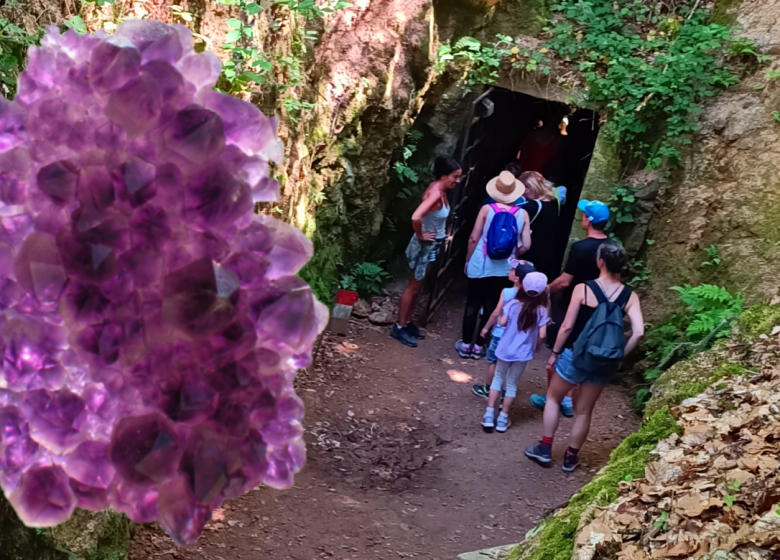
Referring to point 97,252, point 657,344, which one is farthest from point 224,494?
point 657,344

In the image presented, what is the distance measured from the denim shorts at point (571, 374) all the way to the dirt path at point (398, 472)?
91 cm

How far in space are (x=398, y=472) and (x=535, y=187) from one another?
3.23 metres

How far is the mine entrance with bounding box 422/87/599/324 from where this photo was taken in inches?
319

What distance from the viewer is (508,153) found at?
400 inches

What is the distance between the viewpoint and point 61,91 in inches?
28.2

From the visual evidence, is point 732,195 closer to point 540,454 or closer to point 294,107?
point 540,454

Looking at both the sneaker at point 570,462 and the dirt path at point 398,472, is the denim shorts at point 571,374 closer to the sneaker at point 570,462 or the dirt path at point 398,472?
the sneaker at point 570,462

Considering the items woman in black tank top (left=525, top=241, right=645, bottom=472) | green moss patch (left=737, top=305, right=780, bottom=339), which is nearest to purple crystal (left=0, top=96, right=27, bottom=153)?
woman in black tank top (left=525, top=241, right=645, bottom=472)

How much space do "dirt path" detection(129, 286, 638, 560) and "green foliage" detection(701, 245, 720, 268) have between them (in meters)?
1.52

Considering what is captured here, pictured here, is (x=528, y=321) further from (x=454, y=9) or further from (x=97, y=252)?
(x=97, y=252)

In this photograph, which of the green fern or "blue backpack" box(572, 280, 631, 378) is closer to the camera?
"blue backpack" box(572, 280, 631, 378)

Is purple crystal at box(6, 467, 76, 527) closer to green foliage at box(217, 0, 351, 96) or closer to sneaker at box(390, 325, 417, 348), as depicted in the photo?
green foliage at box(217, 0, 351, 96)

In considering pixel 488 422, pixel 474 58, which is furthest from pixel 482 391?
pixel 474 58

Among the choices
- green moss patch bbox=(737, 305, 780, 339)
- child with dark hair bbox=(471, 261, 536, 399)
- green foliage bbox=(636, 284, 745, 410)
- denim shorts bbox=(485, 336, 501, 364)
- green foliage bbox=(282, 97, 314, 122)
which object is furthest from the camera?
denim shorts bbox=(485, 336, 501, 364)
